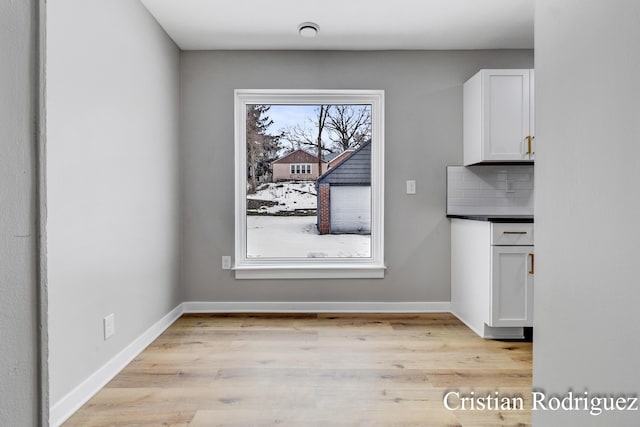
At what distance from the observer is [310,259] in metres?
3.41

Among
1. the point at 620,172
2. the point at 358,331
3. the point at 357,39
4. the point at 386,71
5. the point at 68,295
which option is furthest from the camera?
the point at 386,71

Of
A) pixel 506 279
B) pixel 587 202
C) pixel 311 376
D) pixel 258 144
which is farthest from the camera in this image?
pixel 258 144

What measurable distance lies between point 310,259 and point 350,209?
1.86 ft

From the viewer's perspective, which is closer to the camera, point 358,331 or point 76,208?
point 76,208

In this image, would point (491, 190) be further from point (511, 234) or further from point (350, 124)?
point (350, 124)

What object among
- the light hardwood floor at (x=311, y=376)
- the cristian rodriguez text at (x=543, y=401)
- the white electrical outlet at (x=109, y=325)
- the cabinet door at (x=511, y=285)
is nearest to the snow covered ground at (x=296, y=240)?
the light hardwood floor at (x=311, y=376)

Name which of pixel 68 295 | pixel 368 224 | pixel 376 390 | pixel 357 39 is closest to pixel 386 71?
pixel 357 39

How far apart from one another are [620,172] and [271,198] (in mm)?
2802

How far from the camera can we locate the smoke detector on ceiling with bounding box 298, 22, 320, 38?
2811mm

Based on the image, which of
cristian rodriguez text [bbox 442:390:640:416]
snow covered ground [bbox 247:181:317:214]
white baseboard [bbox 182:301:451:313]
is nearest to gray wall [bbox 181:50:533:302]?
white baseboard [bbox 182:301:451:313]

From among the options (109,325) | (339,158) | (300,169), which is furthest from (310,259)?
(109,325)

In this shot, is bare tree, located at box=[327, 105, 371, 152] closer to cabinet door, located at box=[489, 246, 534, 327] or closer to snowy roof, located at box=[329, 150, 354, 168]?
snowy roof, located at box=[329, 150, 354, 168]

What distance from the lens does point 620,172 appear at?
84 centimetres

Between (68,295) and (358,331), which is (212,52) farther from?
(358,331)
